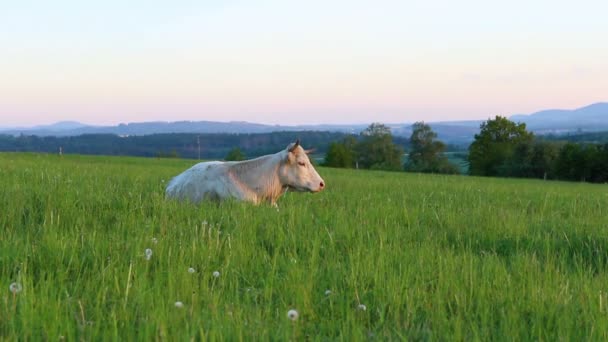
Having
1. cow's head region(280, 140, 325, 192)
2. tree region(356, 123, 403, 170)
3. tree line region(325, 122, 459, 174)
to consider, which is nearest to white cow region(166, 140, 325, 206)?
cow's head region(280, 140, 325, 192)

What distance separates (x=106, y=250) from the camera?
182 inches

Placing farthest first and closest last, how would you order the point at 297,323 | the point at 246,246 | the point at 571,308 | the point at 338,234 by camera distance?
the point at 338,234 → the point at 246,246 → the point at 571,308 → the point at 297,323

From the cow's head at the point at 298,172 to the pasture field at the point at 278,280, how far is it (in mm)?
3598

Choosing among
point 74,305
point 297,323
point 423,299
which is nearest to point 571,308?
point 423,299

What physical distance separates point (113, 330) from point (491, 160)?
97.9 m

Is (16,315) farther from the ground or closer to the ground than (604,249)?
farther from the ground

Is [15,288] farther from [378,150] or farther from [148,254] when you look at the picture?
[378,150]

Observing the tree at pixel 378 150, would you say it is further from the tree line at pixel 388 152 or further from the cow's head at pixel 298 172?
the cow's head at pixel 298 172

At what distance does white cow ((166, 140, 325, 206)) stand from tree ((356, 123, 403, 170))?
117394 mm

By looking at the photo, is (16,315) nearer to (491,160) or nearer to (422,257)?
(422,257)

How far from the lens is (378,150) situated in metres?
135

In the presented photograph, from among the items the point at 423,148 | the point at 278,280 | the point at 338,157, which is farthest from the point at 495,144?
the point at 278,280

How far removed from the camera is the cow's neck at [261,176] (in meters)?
10.2

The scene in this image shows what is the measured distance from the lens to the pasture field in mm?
3096
